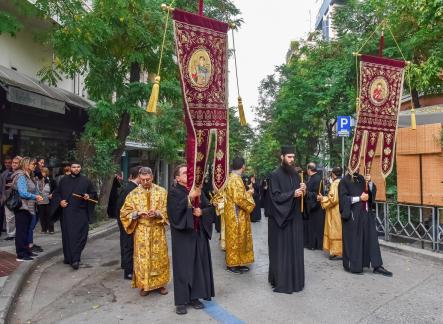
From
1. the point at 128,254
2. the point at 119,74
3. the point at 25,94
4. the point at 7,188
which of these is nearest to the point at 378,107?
the point at 128,254

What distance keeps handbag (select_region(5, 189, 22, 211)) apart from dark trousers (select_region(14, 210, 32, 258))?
0.51ft

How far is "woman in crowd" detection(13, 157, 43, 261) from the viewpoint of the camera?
7.85 meters

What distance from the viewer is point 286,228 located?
6.71m

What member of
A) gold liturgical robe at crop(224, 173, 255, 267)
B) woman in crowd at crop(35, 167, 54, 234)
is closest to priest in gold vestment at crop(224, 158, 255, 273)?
gold liturgical robe at crop(224, 173, 255, 267)

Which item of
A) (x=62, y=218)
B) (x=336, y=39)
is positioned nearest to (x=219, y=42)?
(x=62, y=218)

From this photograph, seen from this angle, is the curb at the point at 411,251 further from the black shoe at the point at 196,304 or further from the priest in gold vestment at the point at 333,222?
the black shoe at the point at 196,304

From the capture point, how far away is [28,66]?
1373 cm

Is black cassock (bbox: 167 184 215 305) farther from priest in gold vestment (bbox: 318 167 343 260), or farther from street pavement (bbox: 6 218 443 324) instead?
priest in gold vestment (bbox: 318 167 343 260)

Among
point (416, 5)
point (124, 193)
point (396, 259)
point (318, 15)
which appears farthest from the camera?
point (318, 15)

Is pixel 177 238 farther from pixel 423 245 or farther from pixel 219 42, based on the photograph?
pixel 423 245

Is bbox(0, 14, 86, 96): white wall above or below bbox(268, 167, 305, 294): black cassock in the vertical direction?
above

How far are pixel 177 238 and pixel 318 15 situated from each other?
43.5 metres

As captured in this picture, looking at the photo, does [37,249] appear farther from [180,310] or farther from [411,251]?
[411,251]

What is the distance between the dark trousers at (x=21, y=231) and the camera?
313 inches
